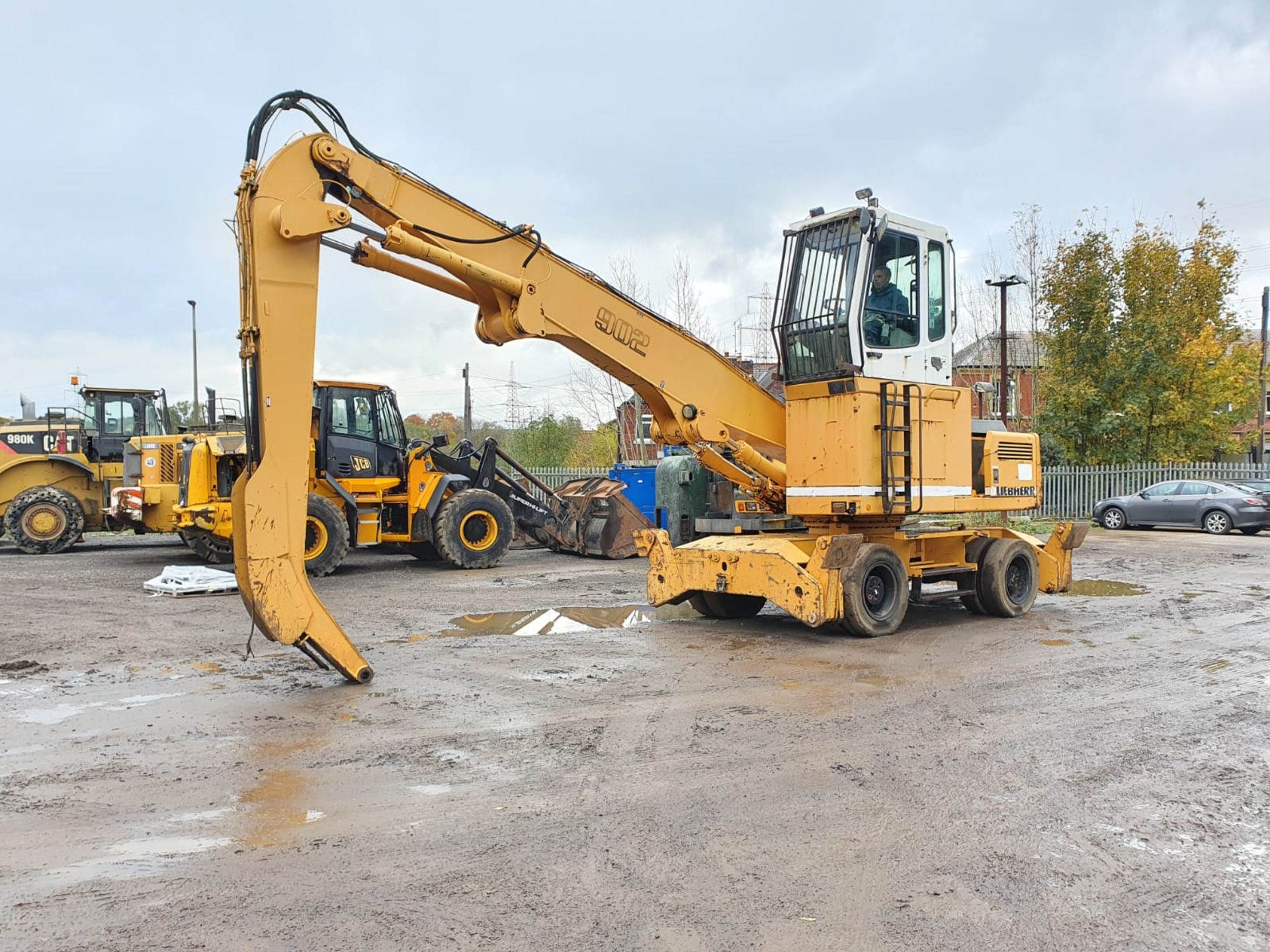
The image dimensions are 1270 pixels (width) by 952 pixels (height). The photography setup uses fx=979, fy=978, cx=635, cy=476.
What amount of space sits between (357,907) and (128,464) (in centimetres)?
1590

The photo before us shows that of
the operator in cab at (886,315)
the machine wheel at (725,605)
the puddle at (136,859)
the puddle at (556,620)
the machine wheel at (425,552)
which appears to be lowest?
the puddle at (136,859)

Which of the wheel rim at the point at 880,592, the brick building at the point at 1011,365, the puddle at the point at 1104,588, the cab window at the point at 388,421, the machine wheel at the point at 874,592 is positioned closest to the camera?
the machine wheel at the point at 874,592

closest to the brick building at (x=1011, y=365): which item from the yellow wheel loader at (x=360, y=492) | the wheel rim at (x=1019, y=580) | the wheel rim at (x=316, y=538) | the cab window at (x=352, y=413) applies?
the yellow wheel loader at (x=360, y=492)

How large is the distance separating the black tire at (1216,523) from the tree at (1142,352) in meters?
6.53

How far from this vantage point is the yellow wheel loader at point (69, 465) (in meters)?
17.9

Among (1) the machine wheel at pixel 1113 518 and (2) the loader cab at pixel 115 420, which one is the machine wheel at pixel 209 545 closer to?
(2) the loader cab at pixel 115 420

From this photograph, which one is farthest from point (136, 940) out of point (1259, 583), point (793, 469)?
point (1259, 583)

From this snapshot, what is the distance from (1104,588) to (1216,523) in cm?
1251

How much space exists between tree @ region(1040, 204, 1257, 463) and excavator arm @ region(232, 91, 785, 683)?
24.9 metres

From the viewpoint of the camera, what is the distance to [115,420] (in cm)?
1969

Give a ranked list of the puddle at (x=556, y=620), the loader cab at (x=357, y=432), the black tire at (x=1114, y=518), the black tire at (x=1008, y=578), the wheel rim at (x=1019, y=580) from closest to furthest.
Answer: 1. the puddle at (x=556, y=620)
2. the black tire at (x=1008, y=578)
3. the wheel rim at (x=1019, y=580)
4. the loader cab at (x=357, y=432)
5. the black tire at (x=1114, y=518)

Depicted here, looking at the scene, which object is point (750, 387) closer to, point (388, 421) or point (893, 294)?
point (893, 294)

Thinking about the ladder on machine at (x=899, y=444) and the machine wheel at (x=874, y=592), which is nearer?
the machine wheel at (x=874, y=592)

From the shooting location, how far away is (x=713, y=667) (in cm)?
804
